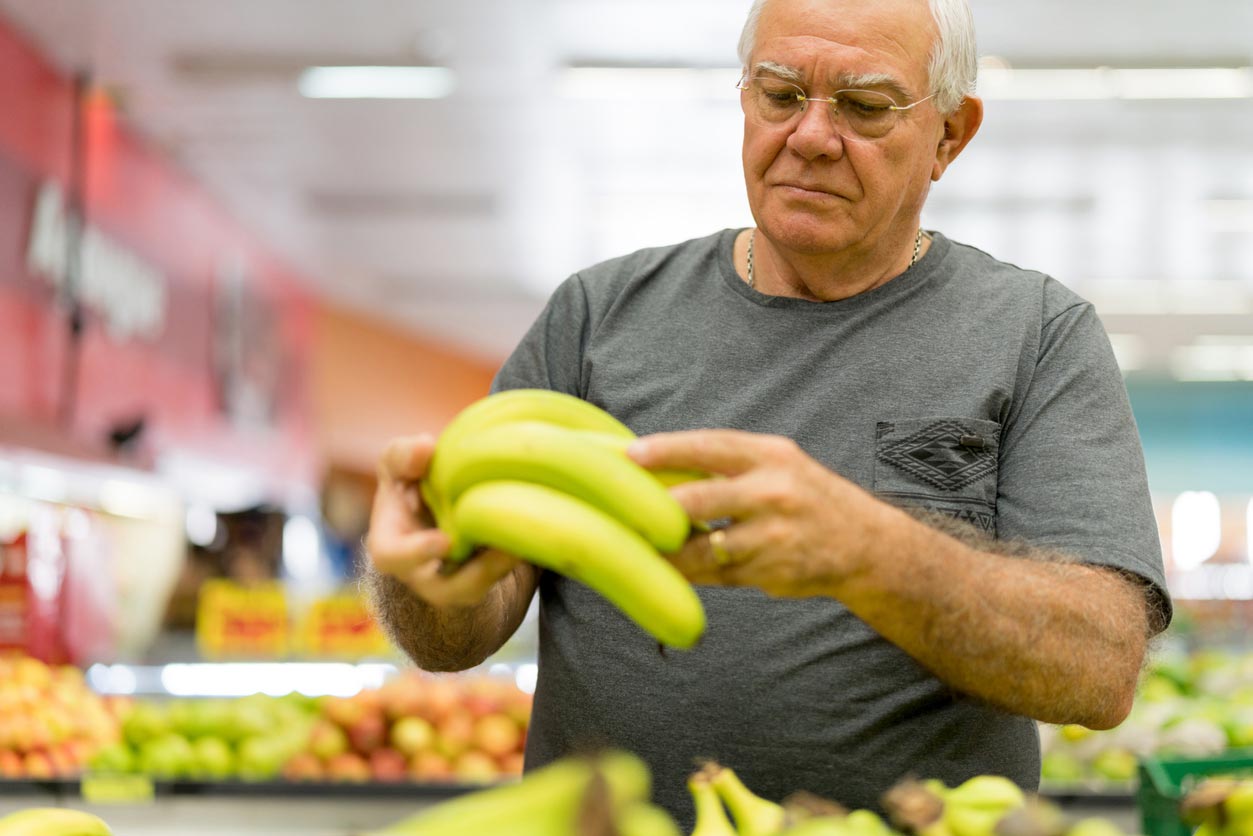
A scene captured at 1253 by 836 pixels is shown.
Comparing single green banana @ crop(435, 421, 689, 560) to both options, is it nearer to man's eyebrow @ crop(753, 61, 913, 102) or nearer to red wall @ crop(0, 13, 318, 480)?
man's eyebrow @ crop(753, 61, 913, 102)

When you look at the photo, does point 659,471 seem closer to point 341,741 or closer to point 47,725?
point 341,741

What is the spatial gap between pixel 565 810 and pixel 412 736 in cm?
→ 301

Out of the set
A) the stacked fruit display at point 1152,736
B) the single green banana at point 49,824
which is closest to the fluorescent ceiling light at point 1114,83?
the stacked fruit display at point 1152,736

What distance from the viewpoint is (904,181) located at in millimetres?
1654

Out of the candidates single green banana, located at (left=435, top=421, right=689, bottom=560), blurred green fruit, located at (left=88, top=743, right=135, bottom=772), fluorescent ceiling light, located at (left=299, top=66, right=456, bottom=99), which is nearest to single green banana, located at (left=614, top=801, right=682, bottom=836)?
single green banana, located at (left=435, top=421, right=689, bottom=560)

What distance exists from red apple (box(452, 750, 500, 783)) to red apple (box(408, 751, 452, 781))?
22mm

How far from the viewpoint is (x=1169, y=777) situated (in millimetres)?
1682

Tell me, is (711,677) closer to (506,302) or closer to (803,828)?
(803,828)

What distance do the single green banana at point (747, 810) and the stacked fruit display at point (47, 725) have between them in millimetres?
2876

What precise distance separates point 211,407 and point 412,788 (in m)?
5.99

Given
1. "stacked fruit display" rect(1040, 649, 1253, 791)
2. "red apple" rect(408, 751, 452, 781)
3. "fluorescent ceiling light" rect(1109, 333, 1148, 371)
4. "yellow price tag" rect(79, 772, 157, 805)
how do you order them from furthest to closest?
"fluorescent ceiling light" rect(1109, 333, 1148, 371), "red apple" rect(408, 751, 452, 781), "yellow price tag" rect(79, 772, 157, 805), "stacked fruit display" rect(1040, 649, 1253, 791)

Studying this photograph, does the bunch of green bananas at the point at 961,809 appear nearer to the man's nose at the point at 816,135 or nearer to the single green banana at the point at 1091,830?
the single green banana at the point at 1091,830

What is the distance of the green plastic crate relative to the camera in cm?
158

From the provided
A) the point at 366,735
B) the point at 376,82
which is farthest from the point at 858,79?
the point at 376,82
